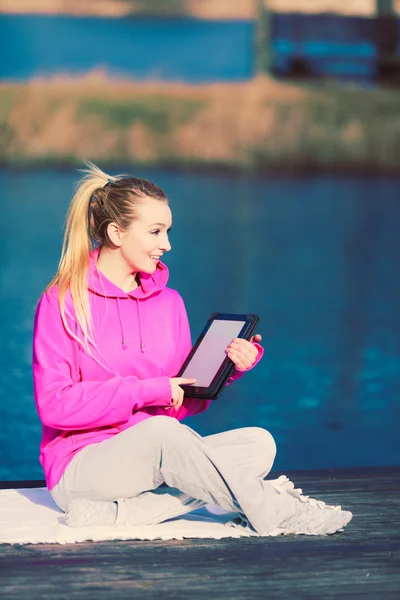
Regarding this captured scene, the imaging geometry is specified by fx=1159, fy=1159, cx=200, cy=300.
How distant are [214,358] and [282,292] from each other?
8.22 meters

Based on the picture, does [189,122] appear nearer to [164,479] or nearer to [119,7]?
[119,7]

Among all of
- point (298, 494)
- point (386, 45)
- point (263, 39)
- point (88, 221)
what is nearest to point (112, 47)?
point (263, 39)

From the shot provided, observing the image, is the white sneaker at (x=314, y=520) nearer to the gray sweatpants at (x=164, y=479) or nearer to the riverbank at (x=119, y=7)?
the gray sweatpants at (x=164, y=479)

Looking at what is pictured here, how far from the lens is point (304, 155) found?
52.3 feet

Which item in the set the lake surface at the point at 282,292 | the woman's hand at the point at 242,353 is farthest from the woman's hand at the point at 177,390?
the lake surface at the point at 282,292

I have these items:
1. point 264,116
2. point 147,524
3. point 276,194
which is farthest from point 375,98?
point 147,524

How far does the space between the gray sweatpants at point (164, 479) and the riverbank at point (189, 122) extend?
12.1 metres

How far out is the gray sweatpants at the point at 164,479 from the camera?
2543mm

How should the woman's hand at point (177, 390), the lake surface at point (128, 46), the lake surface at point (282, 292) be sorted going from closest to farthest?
1. the woman's hand at point (177, 390)
2. the lake surface at point (282, 292)
3. the lake surface at point (128, 46)

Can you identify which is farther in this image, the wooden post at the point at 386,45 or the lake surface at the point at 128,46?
the wooden post at the point at 386,45

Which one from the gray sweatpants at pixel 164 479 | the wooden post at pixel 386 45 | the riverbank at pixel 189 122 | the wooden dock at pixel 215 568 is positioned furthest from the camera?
the wooden post at pixel 386 45

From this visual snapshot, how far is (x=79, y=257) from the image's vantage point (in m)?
2.78

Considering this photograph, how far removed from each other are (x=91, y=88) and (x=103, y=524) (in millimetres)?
12212

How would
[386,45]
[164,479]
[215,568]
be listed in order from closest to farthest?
[215,568], [164,479], [386,45]
